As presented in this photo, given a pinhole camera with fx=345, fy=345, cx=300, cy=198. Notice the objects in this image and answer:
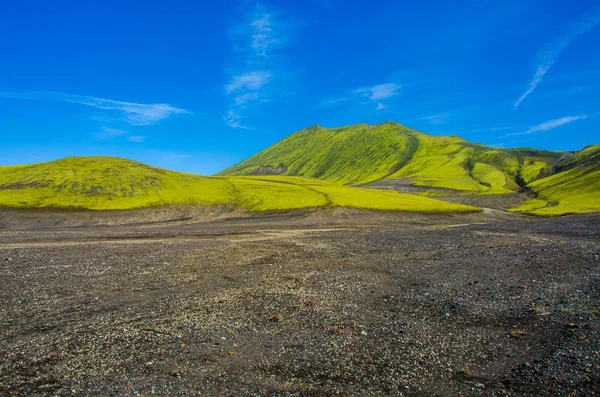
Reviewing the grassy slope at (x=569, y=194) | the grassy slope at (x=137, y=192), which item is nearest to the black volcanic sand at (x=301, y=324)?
the grassy slope at (x=137, y=192)

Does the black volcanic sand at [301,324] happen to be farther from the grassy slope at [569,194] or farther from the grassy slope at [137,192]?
A: the grassy slope at [569,194]

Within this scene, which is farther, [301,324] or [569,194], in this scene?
[569,194]

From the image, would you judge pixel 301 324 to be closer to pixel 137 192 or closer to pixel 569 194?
pixel 137 192

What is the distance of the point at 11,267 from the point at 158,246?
1430 cm

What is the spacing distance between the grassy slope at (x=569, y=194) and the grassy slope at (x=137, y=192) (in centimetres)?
2820

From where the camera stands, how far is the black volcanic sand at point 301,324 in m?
11.5

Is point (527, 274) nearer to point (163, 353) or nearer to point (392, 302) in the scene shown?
point (392, 302)

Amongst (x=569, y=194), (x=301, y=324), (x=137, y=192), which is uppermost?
(x=137, y=192)

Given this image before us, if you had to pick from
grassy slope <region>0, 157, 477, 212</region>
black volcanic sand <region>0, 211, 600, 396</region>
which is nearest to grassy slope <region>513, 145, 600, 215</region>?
grassy slope <region>0, 157, 477, 212</region>

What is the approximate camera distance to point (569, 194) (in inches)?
4774

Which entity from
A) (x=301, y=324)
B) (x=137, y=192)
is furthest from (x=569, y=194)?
(x=301, y=324)

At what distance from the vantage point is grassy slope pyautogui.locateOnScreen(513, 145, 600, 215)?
9662 centimetres

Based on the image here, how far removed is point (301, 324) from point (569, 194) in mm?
141146

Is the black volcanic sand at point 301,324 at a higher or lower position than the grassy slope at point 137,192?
lower
